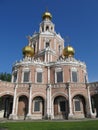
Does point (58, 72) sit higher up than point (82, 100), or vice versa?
point (58, 72)

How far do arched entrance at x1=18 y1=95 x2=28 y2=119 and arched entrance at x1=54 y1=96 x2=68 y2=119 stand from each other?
556 cm

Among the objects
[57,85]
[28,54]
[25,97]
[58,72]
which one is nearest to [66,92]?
[57,85]

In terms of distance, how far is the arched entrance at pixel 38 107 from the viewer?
2978 cm

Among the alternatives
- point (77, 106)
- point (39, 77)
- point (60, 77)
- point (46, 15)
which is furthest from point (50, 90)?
point (46, 15)

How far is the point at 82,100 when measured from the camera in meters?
30.1

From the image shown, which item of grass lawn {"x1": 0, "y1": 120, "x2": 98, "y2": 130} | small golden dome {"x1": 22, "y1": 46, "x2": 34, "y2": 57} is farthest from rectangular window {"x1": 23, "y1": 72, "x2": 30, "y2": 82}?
grass lawn {"x1": 0, "y1": 120, "x2": 98, "y2": 130}

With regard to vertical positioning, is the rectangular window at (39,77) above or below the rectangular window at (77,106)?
above

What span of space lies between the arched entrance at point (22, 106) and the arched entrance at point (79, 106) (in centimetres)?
901

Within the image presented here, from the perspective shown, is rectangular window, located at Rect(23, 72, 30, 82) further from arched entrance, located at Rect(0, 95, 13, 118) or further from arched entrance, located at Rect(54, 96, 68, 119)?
arched entrance, located at Rect(54, 96, 68, 119)

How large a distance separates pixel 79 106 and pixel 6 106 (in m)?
15.0

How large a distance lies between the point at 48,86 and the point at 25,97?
490 centimetres

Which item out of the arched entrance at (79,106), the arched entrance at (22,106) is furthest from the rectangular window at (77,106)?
the arched entrance at (22,106)

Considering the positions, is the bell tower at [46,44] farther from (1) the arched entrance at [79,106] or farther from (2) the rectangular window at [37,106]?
(1) the arched entrance at [79,106]

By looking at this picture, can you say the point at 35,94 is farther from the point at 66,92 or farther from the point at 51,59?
the point at 51,59
